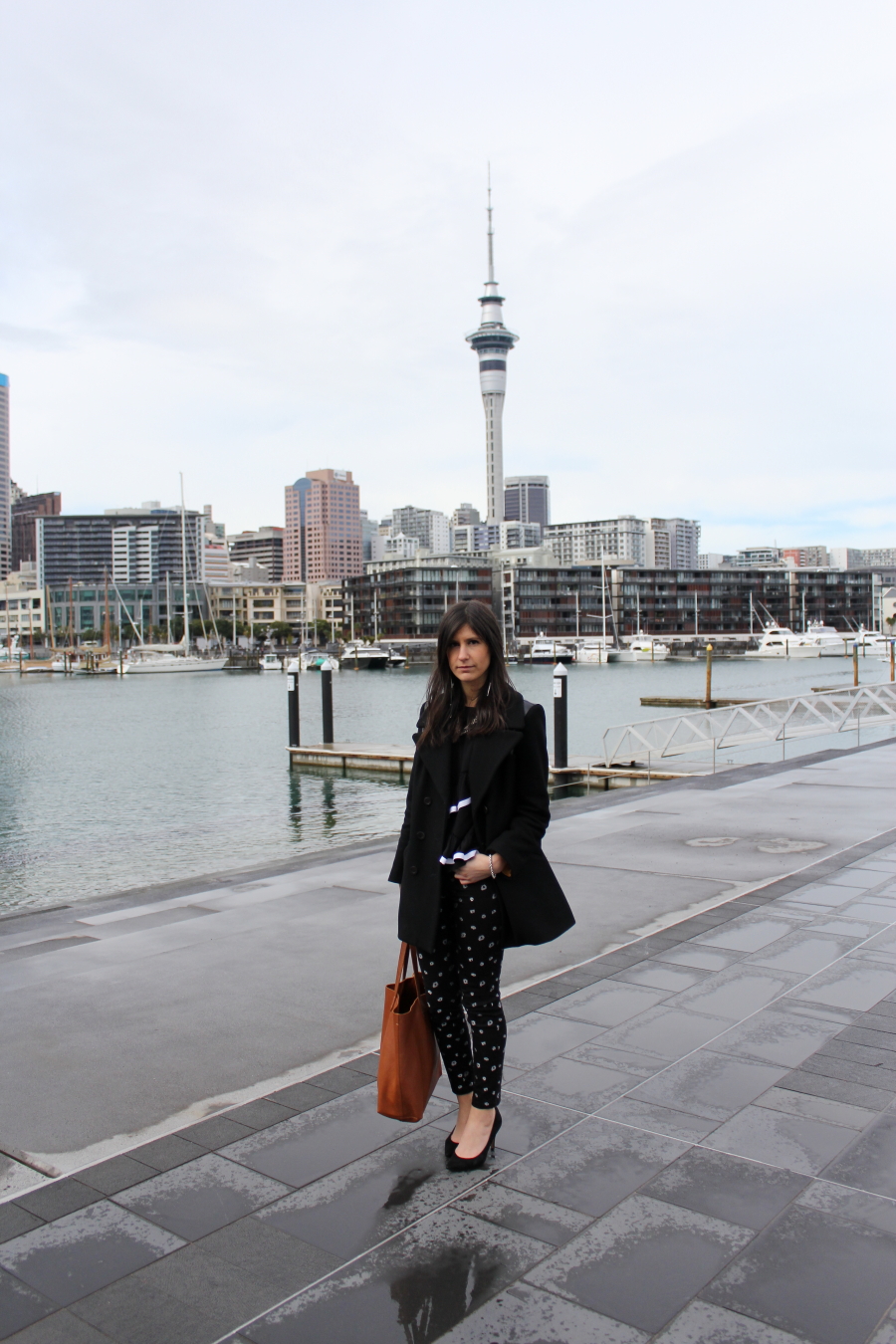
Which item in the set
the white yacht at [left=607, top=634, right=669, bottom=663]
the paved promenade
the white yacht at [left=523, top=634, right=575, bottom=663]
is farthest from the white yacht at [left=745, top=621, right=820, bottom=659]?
the paved promenade

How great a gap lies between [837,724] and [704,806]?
426 inches

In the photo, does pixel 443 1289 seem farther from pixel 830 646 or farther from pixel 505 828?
pixel 830 646

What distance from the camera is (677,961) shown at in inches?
219

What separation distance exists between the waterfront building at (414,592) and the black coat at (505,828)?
148784mm

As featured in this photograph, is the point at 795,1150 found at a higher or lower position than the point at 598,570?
lower

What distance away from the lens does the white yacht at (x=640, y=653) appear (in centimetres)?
12019

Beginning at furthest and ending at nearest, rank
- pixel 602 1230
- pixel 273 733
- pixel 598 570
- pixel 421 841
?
pixel 598 570
pixel 273 733
pixel 421 841
pixel 602 1230

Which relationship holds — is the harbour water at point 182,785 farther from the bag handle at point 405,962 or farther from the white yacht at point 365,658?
the white yacht at point 365,658

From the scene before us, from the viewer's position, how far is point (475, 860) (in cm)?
324

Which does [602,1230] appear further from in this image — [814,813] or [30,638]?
[30,638]

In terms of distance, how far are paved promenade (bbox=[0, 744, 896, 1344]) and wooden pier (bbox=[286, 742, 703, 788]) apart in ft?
43.2

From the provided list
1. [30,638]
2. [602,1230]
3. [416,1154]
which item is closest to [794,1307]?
[602,1230]

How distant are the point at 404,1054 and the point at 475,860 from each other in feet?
2.26

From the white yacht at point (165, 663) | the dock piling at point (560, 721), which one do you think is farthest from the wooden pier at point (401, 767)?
the white yacht at point (165, 663)
